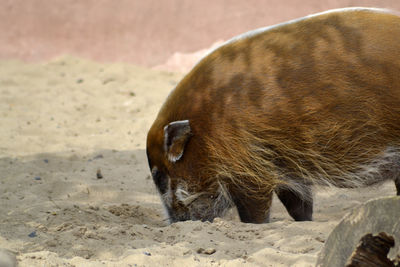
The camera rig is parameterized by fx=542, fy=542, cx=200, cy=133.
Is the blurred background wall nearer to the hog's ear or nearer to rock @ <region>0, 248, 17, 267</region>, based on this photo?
the hog's ear

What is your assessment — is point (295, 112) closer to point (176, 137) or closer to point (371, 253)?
point (176, 137)

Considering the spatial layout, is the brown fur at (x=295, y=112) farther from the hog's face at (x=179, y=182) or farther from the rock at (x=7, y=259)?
the rock at (x=7, y=259)

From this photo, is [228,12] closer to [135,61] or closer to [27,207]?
[135,61]

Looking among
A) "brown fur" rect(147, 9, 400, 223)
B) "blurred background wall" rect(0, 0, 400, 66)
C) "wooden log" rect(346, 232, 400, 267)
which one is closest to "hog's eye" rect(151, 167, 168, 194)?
"brown fur" rect(147, 9, 400, 223)

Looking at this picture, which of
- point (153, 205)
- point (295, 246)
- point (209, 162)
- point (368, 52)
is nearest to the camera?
point (295, 246)

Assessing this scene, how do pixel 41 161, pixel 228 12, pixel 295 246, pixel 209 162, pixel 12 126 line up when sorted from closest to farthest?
pixel 295 246
pixel 209 162
pixel 41 161
pixel 12 126
pixel 228 12

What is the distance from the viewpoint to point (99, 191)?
3.88m

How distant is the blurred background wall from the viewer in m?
7.15

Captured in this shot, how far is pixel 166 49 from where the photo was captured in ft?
23.9

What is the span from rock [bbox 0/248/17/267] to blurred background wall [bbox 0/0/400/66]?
515 cm

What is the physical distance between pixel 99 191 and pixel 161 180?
2.45 ft

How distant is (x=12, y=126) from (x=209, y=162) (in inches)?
116

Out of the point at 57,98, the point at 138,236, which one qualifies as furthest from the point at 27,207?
the point at 57,98

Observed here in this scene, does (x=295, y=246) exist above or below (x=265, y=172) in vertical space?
below
